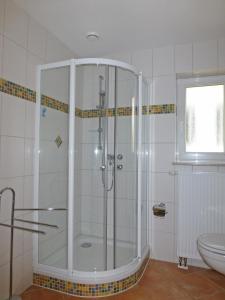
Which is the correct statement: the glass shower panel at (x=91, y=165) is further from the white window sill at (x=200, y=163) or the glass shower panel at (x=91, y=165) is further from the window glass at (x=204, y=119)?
the window glass at (x=204, y=119)

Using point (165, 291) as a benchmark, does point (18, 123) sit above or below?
above

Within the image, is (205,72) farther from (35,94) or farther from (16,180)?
(16,180)

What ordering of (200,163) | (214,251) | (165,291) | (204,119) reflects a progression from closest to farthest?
(214,251) < (165,291) < (200,163) < (204,119)

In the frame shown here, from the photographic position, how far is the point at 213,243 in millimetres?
1810

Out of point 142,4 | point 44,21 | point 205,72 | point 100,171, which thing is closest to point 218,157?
point 205,72

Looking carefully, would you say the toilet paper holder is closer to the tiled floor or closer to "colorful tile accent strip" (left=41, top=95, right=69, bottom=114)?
the tiled floor

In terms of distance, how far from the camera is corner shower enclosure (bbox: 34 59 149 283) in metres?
1.94

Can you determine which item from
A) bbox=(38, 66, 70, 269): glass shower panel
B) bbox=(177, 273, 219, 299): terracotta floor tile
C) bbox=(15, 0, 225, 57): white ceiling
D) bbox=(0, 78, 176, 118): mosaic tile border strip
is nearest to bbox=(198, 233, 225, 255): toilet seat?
bbox=(177, 273, 219, 299): terracotta floor tile

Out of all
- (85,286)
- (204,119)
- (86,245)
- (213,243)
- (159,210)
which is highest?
(204,119)

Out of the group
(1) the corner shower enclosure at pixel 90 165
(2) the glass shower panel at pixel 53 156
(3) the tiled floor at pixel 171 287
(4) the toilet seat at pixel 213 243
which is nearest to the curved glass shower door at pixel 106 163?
(1) the corner shower enclosure at pixel 90 165

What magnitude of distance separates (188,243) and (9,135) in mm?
1960

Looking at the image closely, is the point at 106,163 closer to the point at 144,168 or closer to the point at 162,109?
the point at 144,168

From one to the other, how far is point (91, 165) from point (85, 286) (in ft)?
3.26

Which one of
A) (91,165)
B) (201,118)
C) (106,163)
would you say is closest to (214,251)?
(106,163)
